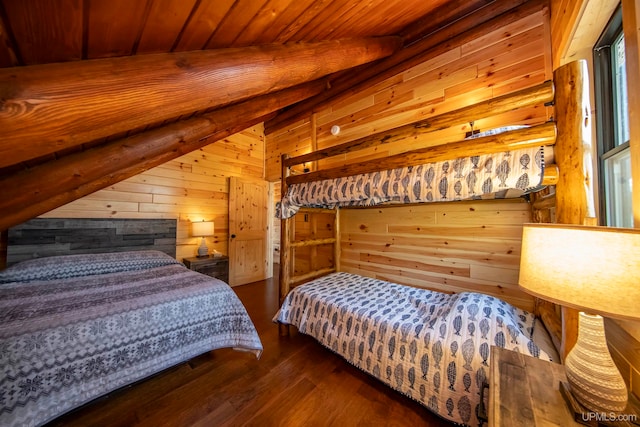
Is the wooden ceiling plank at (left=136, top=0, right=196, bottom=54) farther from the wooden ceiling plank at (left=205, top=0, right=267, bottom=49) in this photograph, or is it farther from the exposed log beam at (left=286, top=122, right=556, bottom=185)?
the exposed log beam at (left=286, top=122, right=556, bottom=185)

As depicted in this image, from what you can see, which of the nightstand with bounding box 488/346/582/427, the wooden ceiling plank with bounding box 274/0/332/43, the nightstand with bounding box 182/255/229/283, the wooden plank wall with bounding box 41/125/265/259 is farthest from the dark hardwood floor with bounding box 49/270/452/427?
the wooden ceiling plank with bounding box 274/0/332/43

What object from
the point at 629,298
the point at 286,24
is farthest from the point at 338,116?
the point at 629,298

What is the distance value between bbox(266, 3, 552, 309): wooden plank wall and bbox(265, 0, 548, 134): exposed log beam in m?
0.05

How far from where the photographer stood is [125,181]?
2.99 m

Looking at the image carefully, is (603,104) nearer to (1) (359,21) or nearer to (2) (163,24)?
(1) (359,21)

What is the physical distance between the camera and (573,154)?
0.99m

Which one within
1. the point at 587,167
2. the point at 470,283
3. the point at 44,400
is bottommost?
the point at 44,400

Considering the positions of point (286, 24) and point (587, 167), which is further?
point (286, 24)

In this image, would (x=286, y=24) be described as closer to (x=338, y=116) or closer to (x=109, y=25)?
(x=109, y=25)

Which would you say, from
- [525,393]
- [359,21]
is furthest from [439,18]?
[525,393]

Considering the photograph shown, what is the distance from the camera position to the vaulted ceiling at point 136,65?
564 mm

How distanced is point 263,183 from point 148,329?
135 inches

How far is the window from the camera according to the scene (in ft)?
3.81

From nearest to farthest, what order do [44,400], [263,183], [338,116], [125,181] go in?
[44,400], [125,181], [338,116], [263,183]
